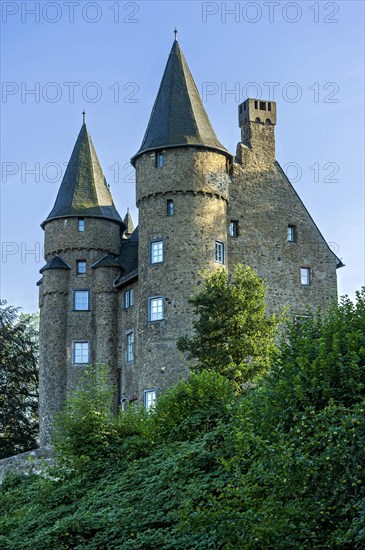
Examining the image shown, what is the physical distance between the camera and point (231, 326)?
36.8 metres

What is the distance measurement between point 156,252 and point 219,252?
8.83 ft

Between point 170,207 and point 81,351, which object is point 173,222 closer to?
point 170,207

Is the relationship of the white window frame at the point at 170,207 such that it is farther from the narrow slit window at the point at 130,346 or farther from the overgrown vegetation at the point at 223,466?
the overgrown vegetation at the point at 223,466

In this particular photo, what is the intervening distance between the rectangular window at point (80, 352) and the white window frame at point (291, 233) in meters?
10.3

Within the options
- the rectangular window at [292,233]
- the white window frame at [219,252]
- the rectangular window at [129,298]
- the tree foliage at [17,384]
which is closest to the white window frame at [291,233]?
the rectangular window at [292,233]

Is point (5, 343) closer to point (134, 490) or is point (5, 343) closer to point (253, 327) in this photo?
point (253, 327)

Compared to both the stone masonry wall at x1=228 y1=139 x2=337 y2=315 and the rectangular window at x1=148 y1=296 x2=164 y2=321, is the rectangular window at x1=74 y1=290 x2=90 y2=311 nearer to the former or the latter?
the rectangular window at x1=148 y1=296 x2=164 y2=321

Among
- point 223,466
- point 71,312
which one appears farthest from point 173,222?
point 223,466

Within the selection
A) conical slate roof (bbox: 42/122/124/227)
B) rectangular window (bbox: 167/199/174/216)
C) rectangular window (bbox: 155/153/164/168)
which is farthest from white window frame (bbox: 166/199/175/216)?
conical slate roof (bbox: 42/122/124/227)

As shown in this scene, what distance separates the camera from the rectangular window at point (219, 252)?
4428 centimetres

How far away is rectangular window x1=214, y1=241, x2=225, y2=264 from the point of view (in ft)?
145

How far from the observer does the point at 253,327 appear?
121 ft

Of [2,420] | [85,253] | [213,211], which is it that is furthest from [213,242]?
[2,420]

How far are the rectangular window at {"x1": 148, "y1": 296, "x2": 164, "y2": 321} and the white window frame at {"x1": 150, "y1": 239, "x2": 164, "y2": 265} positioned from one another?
62.9 inches
